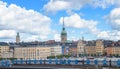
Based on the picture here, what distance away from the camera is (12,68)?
42.8 m

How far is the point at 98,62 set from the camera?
41.8 metres

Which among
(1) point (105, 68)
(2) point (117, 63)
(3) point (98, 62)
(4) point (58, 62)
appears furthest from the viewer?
(4) point (58, 62)

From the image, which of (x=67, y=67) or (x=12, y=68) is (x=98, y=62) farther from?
(x=12, y=68)

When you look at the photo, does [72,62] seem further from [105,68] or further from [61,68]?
[105,68]

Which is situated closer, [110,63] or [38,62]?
[110,63]

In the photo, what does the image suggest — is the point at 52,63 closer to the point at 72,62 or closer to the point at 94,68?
the point at 72,62

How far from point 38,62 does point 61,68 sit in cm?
988

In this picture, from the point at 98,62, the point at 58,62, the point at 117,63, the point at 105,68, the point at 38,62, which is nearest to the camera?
the point at 105,68

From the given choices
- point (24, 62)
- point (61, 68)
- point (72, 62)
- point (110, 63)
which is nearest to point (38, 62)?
point (24, 62)

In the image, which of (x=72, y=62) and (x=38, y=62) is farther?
(x=38, y=62)

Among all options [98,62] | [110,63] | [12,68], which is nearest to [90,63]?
[98,62]

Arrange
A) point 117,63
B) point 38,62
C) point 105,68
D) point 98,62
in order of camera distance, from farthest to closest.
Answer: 1. point 38,62
2. point 98,62
3. point 117,63
4. point 105,68

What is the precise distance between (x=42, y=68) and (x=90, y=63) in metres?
6.04

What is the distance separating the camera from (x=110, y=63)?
3912cm
